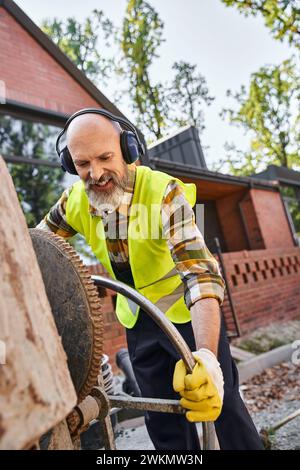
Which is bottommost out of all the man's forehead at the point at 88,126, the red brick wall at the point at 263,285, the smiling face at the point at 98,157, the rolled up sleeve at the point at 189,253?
the red brick wall at the point at 263,285

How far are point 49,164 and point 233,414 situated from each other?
5452 mm

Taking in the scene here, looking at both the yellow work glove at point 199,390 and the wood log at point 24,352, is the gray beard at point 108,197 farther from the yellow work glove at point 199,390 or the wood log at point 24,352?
the wood log at point 24,352

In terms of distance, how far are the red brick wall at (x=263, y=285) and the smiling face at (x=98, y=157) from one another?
6273 mm

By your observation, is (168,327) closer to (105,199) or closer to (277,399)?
(105,199)

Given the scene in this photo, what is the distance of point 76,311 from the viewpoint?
921 millimetres

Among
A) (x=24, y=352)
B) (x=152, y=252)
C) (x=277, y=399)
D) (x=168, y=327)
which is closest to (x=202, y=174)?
(x=277, y=399)

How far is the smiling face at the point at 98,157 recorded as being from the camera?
156 centimetres

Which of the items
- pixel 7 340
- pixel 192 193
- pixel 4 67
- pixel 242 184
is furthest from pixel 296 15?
pixel 7 340

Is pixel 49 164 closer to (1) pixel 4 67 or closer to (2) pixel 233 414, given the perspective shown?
(1) pixel 4 67

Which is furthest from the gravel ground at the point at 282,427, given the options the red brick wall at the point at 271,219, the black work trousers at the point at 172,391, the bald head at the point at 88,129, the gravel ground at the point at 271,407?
the red brick wall at the point at 271,219

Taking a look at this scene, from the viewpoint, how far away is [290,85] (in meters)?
20.6

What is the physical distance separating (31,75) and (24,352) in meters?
6.59

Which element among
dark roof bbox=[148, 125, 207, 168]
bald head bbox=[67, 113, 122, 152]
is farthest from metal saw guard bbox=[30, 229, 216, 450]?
dark roof bbox=[148, 125, 207, 168]

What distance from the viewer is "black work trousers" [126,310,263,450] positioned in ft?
5.36
